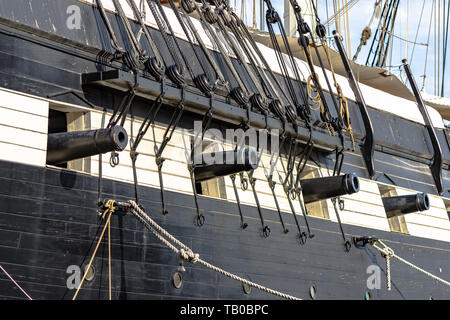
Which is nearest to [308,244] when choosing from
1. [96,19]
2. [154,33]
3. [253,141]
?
[253,141]

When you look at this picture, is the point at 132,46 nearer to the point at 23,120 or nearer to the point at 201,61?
the point at 201,61

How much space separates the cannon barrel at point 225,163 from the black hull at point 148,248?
0.35 meters

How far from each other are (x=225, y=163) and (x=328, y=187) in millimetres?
2321

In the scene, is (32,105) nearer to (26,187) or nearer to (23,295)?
(26,187)

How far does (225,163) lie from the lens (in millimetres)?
9281

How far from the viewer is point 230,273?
922 centimetres

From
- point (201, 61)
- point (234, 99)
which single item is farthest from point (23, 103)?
point (234, 99)

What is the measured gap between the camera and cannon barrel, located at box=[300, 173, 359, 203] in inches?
427

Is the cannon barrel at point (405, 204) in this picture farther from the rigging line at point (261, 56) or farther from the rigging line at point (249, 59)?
the rigging line at point (249, 59)

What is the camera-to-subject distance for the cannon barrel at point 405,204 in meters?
12.6

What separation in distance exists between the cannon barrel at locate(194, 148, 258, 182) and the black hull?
349 millimetres

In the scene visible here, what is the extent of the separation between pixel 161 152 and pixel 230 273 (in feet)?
5.42

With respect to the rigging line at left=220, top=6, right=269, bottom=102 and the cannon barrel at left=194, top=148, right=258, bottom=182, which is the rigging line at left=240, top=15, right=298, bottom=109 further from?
the cannon barrel at left=194, top=148, right=258, bottom=182

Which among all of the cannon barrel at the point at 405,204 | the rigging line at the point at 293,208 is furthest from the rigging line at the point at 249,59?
the cannon barrel at the point at 405,204
